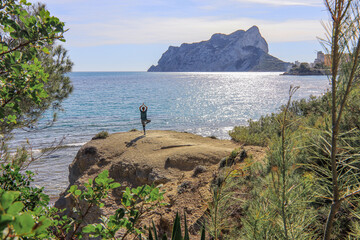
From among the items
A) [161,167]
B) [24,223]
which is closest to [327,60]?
[24,223]

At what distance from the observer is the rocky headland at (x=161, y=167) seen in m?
7.89

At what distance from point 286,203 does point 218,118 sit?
3331cm

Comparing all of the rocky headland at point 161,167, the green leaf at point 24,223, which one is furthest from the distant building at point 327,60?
the rocky headland at point 161,167

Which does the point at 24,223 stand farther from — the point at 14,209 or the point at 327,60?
the point at 327,60

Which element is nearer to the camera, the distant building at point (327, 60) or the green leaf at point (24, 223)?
the green leaf at point (24, 223)

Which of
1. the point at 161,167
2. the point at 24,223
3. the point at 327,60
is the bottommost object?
the point at 161,167

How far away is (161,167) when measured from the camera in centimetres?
1161

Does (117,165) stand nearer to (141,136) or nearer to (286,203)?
(141,136)

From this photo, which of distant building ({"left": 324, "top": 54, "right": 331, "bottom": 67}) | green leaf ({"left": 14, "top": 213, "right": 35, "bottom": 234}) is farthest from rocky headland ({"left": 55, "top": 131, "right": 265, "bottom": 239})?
green leaf ({"left": 14, "top": 213, "right": 35, "bottom": 234})

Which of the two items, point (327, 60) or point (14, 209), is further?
point (327, 60)

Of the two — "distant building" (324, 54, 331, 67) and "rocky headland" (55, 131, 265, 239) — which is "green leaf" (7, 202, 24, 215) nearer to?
"distant building" (324, 54, 331, 67)

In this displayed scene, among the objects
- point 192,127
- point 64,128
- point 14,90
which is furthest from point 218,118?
point 14,90

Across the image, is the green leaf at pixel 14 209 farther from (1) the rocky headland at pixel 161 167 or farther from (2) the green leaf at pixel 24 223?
(1) the rocky headland at pixel 161 167

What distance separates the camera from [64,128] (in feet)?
101
